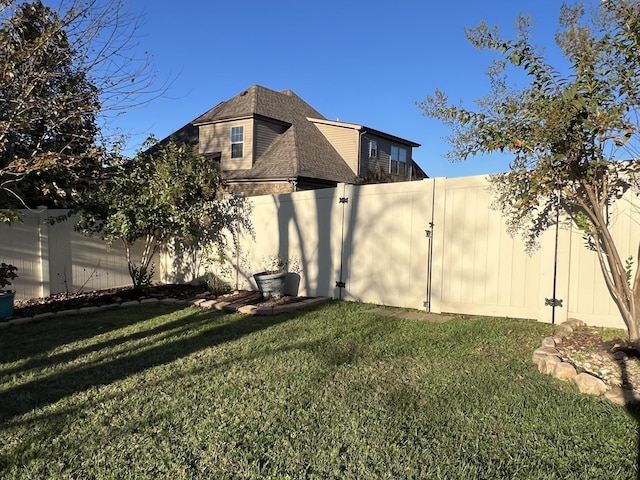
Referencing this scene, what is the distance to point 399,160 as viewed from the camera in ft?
77.9

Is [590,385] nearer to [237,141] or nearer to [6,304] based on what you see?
[6,304]

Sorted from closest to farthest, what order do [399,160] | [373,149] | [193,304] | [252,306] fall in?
[252,306] → [193,304] → [373,149] → [399,160]

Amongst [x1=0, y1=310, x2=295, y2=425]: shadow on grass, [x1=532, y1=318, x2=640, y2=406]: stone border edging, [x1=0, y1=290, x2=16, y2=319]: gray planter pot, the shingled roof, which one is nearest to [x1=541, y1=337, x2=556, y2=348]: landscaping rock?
[x1=532, y1=318, x2=640, y2=406]: stone border edging

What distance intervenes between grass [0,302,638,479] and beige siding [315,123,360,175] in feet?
52.3

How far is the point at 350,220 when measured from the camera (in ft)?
23.9

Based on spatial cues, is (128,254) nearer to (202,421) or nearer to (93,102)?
(93,102)

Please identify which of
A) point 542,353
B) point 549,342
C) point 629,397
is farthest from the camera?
point 549,342

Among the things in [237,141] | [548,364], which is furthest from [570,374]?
[237,141]

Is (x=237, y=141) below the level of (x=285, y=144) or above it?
above

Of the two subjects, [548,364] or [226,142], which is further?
[226,142]

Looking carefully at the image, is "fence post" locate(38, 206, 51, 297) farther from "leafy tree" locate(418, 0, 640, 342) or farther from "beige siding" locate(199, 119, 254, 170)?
"beige siding" locate(199, 119, 254, 170)

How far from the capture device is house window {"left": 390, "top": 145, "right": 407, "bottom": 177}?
23266 millimetres

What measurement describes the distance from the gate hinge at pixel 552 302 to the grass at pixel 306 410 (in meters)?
0.31

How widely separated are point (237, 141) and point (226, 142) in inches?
23.4
